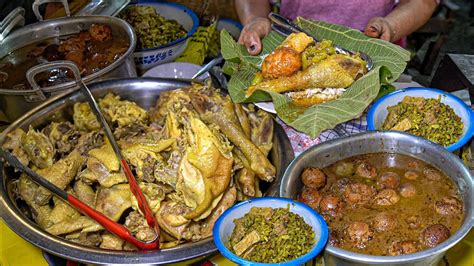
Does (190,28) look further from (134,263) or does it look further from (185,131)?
(134,263)

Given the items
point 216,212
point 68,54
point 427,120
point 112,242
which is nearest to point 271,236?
point 216,212

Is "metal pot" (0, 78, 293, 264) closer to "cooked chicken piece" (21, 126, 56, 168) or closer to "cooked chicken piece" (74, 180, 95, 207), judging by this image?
"cooked chicken piece" (21, 126, 56, 168)

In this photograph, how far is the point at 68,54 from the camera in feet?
9.00

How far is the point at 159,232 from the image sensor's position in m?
1.77

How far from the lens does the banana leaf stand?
2.31 m

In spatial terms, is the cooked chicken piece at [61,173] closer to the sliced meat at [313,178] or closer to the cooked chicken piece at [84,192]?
the cooked chicken piece at [84,192]

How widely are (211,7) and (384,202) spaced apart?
10.6 ft

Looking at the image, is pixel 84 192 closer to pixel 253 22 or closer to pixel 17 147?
pixel 17 147

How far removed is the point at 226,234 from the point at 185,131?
1.89 ft

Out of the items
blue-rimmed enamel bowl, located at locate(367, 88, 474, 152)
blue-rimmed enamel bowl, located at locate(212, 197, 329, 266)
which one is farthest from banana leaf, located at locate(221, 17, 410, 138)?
blue-rimmed enamel bowl, located at locate(212, 197, 329, 266)

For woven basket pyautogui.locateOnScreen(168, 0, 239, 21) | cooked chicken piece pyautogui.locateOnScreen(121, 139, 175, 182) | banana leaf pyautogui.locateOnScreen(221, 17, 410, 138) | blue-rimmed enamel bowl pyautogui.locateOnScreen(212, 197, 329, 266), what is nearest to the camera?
blue-rimmed enamel bowl pyautogui.locateOnScreen(212, 197, 329, 266)

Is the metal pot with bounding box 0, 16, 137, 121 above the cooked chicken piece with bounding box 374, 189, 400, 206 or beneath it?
beneath

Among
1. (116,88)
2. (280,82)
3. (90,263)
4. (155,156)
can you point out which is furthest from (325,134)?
(90,263)

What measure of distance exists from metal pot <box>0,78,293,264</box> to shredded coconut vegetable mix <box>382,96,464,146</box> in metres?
0.50
